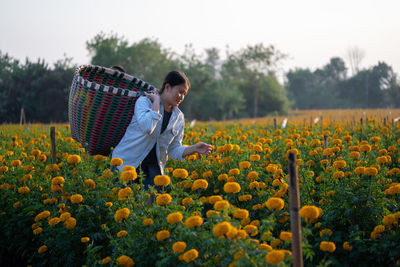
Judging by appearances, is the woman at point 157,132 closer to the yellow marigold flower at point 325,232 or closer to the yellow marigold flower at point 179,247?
the yellow marigold flower at point 325,232

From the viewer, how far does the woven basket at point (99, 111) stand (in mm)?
3197

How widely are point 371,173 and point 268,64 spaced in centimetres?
4563

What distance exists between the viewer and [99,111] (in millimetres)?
3215

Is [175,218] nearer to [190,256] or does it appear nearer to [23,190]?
[190,256]

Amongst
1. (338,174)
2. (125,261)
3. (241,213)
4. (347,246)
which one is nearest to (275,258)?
(241,213)

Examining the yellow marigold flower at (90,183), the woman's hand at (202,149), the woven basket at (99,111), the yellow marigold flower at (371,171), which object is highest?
the woven basket at (99,111)

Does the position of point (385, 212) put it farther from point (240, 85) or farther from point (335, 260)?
point (240, 85)

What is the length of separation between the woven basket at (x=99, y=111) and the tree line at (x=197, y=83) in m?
14.5

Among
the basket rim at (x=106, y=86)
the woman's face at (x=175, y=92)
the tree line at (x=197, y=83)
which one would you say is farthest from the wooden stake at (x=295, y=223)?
the tree line at (x=197, y=83)

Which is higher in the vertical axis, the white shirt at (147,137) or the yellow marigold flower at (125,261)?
the white shirt at (147,137)

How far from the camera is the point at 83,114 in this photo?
328 cm

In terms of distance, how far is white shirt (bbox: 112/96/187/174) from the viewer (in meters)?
3.16

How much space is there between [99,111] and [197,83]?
34907 mm

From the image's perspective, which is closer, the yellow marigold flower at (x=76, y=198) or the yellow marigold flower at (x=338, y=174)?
the yellow marigold flower at (x=76, y=198)
